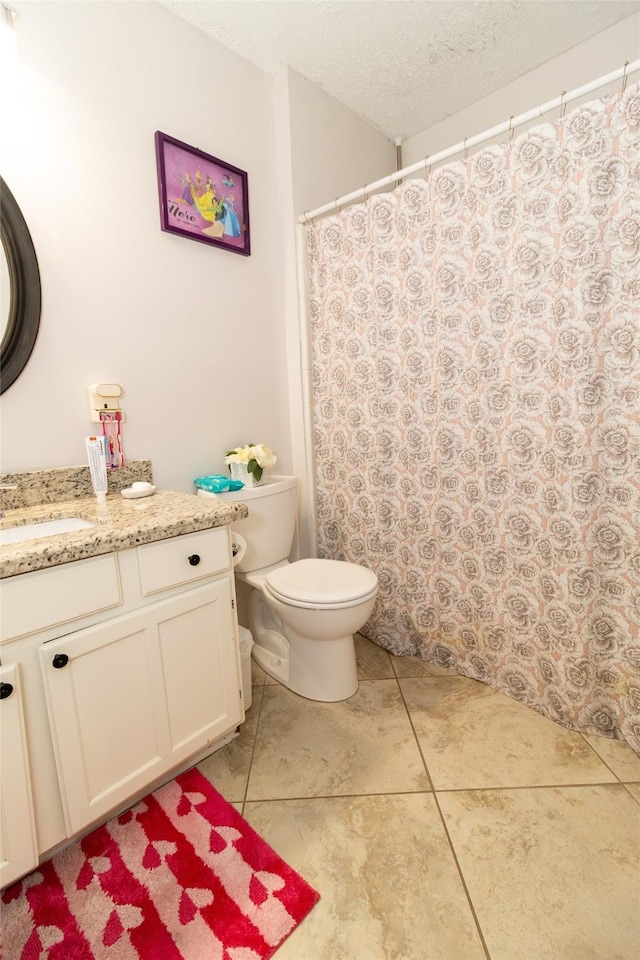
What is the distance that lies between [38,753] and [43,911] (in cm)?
35

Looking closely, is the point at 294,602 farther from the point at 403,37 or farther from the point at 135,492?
the point at 403,37

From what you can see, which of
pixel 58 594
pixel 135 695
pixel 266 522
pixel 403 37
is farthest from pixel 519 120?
pixel 135 695

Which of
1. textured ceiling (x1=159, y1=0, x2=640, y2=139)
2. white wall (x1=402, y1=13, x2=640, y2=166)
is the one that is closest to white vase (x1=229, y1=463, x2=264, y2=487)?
textured ceiling (x1=159, y1=0, x2=640, y2=139)

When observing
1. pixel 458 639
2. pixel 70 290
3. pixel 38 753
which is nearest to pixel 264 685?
pixel 458 639

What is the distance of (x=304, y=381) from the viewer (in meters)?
2.02

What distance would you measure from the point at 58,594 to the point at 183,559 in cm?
29

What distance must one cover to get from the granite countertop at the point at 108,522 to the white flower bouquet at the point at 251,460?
1.15 ft

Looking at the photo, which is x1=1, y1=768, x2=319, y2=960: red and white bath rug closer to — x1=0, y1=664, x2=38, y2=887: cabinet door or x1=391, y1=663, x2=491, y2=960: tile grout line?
x1=0, y1=664, x2=38, y2=887: cabinet door

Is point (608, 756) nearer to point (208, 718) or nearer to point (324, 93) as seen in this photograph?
point (208, 718)

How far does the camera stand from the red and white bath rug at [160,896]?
885 mm

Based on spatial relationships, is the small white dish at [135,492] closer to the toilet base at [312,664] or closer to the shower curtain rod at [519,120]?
the toilet base at [312,664]

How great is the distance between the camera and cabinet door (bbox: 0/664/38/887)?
0.87m

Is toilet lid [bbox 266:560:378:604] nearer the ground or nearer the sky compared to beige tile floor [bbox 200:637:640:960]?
nearer the sky

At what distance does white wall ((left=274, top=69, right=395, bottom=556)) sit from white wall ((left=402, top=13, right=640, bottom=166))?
36cm
